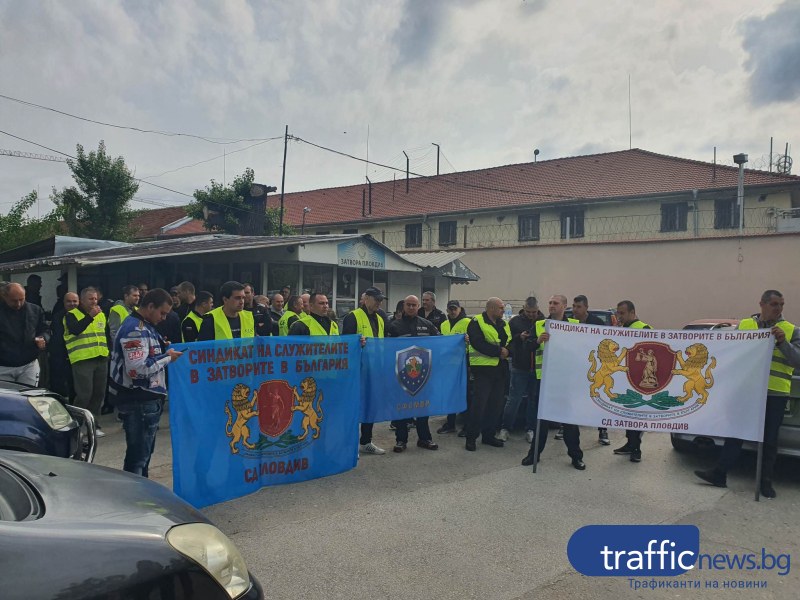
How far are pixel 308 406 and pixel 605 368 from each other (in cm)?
296

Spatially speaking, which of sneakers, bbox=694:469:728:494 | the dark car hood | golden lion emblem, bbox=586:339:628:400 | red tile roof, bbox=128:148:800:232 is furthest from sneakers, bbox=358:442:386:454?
red tile roof, bbox=128:148:800:232

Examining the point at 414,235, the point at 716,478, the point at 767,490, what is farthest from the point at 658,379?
the point at 414,235

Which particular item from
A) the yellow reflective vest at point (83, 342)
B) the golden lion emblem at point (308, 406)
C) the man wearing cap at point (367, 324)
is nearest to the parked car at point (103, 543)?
the golden lion emblem at point (308, 406)

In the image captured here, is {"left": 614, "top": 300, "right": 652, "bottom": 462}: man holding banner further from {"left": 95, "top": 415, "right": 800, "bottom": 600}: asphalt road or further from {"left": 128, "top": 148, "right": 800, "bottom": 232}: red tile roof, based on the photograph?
{"left": 128, "top": 148, "right": 800, "bottom": 232}: red tile roof

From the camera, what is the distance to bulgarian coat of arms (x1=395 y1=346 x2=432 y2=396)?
6.29 metres

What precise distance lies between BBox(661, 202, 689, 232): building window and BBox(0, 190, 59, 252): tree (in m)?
26.6

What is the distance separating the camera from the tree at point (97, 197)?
2161 cm

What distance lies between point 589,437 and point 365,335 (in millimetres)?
3554

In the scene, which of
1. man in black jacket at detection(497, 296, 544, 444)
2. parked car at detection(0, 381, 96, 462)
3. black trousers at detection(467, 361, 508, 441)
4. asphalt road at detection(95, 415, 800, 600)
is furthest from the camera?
man in black jacket at detection(497, 296, 544, 444)

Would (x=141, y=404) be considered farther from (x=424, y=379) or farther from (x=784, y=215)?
(x=784, y=215)

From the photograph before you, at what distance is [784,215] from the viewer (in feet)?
75.6

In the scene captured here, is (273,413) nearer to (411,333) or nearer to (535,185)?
(411,333)

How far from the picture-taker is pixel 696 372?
536cm

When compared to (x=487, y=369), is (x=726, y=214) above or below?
above
